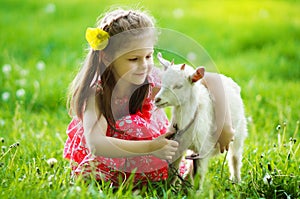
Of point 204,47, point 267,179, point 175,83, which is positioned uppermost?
point 204,47

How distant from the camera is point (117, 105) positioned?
117 inches

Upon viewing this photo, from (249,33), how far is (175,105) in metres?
4.46

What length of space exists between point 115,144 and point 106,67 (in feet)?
1.50

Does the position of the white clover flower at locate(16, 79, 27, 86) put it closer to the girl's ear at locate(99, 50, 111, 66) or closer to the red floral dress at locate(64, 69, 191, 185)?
the red floral dress at locate(64, 69, 191, 185)

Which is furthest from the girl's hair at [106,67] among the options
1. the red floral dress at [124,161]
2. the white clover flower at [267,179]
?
the white clover flower at [267,179]

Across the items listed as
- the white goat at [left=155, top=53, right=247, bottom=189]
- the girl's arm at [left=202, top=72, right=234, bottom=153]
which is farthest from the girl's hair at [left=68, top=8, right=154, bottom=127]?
the girl's arm at [left=202, top=72, right=234, bottom=153]

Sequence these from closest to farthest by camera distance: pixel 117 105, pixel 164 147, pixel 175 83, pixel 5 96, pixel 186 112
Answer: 1. pixel 175 83
2. pixel 186 112
3. pixel 164 147
4. pixel 117 105
5. pixel 5 96

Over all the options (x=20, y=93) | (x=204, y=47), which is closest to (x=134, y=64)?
(x=20, y=93)

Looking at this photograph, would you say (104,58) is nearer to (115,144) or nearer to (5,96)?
(115,144)

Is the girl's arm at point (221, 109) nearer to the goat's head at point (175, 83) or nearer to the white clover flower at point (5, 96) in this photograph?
the goat's head at point (175, 83)

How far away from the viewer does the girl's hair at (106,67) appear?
282cm

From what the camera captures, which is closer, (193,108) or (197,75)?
(197,75)

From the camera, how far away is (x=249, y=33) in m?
6.65

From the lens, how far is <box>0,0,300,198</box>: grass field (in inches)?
106
